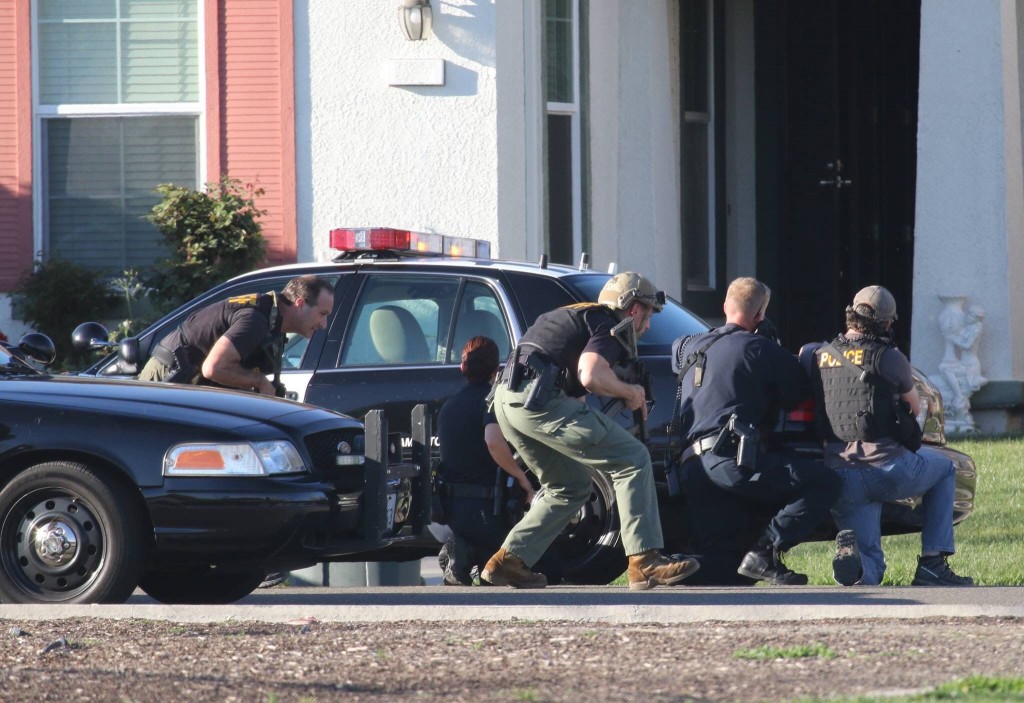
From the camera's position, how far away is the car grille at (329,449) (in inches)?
291

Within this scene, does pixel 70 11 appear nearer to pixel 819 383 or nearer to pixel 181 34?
pixel 181 34

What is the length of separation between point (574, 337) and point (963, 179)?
7528 mm

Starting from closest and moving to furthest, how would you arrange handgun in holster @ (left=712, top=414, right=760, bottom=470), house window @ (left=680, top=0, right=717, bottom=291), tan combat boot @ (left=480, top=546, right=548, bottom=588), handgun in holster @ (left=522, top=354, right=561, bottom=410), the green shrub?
1. handgun in holster @ (left=522, top=354, right=561, bottom=410)
2. tan combat boot @ (left=480, top=546, right=548, bottom=588)
3. handgun in holster @ (left=712, top=414, right=760, bottom=470)
4. the green shrub
5. house window @ (left=680, top=0, right=717, bottom=291)

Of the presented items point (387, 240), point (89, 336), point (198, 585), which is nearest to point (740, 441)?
point (387, 240)

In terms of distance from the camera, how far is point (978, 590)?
782cm

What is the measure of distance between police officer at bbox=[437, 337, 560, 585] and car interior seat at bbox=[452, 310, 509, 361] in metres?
0.14

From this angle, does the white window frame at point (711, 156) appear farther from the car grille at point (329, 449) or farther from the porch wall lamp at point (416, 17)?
the car grille at point (329, 449)

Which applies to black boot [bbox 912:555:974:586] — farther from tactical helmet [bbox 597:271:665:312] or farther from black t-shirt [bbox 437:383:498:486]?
black t-shirt [bbox 437:383:498:486]

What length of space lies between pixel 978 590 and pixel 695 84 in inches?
368

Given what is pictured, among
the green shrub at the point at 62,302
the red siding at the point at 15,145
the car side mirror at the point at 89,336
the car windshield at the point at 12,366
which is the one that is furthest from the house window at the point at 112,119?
the car windshield at the point at 12,366

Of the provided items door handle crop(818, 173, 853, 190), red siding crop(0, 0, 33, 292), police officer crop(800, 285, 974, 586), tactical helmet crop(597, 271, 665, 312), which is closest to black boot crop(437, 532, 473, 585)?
tactical helmet crop(597, 271, 665, 312)

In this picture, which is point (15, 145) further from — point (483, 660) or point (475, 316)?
point (483, 660)

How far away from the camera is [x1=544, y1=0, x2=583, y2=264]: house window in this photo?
14.3 m

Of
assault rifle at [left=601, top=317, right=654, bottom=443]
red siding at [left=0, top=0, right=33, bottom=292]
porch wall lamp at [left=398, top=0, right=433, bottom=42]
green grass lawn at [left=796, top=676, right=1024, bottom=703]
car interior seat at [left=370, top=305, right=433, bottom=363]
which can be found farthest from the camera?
red siding at [left=0, top=0, right=33, bottom=292]
